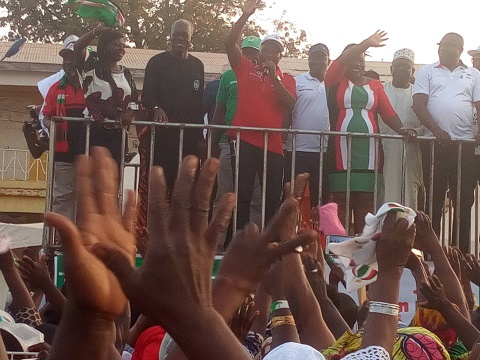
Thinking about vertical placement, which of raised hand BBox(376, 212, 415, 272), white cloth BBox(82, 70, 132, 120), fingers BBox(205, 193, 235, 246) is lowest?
raised hand BBox(376, 212, 415, 272)

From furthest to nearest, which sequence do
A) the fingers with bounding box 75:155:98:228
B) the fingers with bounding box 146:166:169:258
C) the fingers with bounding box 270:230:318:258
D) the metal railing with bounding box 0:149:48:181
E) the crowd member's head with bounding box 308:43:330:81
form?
1. the metal railing with bounding box 0:149:48:181
2. the crowd member's head with bounding box 308:43:330:81
3. the fingers with bounding box 270:230:318:258
4. the fingers with bounding box 75:155:98:228
5. the fingers with bounding box 146:166:169:258

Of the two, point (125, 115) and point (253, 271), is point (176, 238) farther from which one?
point (125, 115)

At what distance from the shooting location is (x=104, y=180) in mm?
2205

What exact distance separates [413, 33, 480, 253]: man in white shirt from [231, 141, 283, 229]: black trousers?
1406mm

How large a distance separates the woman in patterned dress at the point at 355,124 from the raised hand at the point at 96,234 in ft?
19.2

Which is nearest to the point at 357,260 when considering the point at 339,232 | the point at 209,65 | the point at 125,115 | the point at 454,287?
the point at 454,287

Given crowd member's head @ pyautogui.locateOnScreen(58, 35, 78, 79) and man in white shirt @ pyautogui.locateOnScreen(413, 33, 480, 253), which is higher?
crowd member's head @ pyautogui.locateOnScreen(58, 35, 78, 79)

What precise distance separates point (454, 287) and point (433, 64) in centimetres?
474

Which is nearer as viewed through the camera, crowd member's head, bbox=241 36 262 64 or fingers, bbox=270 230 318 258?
fingers, bbox=270 230 318 258

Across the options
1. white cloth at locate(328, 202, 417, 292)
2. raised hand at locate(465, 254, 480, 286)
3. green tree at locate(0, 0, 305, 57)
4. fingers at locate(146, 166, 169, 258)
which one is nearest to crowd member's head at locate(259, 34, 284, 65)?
raised hand at locate(465, 254, 480, 286)

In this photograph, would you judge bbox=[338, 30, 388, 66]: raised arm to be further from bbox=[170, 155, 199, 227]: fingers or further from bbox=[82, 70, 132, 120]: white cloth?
bbox=[170, 155, 199, 227]: fingers

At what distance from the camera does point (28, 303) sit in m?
4.77

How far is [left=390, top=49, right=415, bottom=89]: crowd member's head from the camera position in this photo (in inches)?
345

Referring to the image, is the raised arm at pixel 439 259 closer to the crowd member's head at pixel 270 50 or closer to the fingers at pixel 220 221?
the fingers at pixel 220 221
